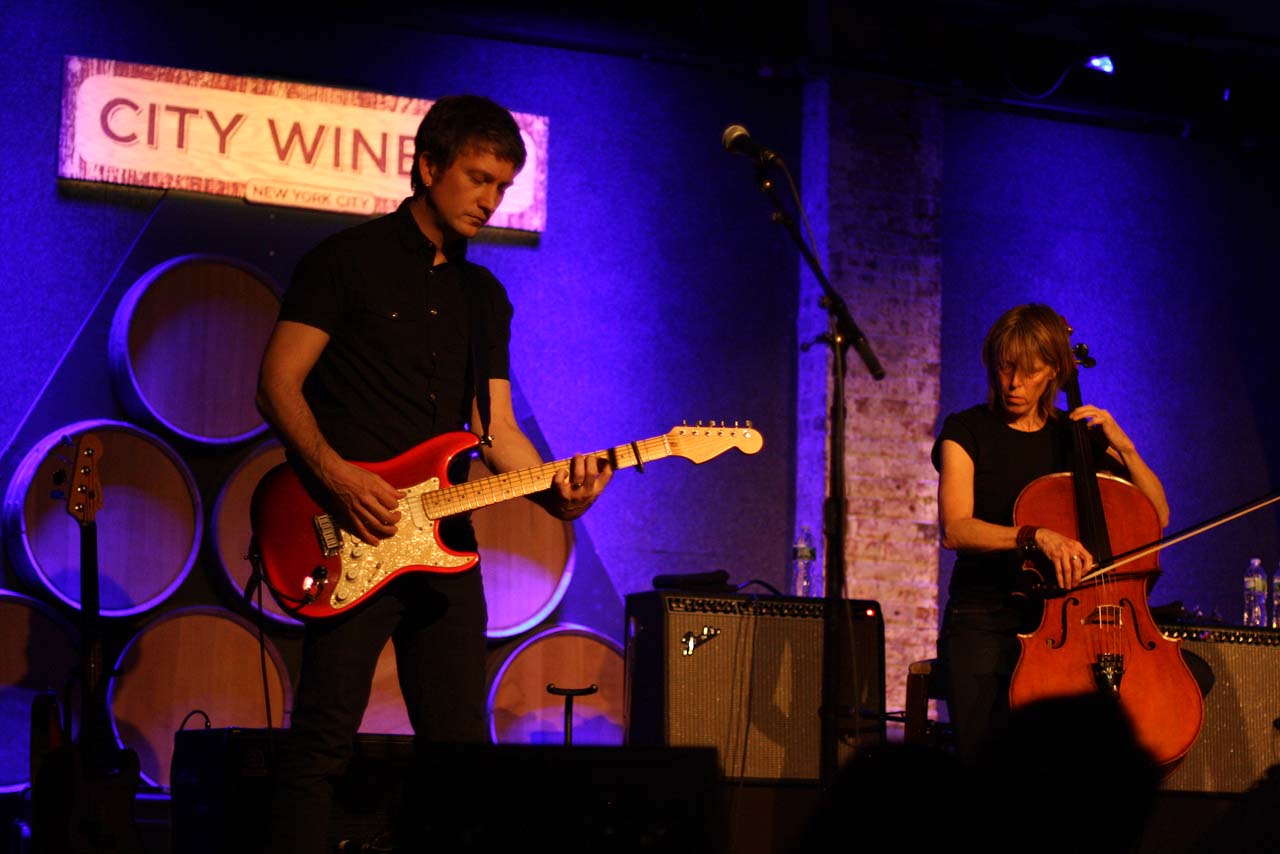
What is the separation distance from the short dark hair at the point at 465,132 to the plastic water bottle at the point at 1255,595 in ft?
15.1

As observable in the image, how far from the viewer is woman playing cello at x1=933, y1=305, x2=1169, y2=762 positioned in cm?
390

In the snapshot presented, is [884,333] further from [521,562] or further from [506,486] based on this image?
[506,486]

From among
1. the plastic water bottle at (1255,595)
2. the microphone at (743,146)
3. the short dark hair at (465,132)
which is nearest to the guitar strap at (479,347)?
the short dark hair at (465,132)

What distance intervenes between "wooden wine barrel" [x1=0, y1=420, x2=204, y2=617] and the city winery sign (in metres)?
1.16

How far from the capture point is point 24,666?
→ 484 centimetres

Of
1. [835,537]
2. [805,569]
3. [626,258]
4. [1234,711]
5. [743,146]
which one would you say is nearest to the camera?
[835,537]

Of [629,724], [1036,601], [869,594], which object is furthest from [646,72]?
[1036,601]

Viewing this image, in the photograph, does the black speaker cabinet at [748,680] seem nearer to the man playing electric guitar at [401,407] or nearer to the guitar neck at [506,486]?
the guitar neck at [506,486]

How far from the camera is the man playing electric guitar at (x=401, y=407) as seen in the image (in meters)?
3.08

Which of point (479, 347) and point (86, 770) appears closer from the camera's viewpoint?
point (479, 347)

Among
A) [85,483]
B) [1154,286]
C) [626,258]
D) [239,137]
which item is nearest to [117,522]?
[85,483]

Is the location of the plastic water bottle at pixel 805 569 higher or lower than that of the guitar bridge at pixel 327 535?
lower

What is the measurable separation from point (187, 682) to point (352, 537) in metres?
2.12

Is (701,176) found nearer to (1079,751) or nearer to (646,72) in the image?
(646,72)
